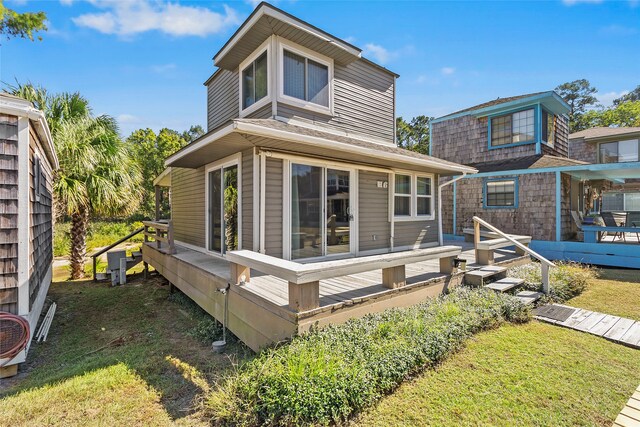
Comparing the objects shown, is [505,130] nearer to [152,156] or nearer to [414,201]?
[414,201]

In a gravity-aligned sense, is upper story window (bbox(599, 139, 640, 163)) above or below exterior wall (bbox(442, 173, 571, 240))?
above

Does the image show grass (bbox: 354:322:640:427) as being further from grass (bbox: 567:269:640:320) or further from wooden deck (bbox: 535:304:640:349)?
grass (bbox: 567:269:640:320)

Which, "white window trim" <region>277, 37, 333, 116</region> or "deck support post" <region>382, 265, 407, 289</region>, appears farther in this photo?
"white window trim" <region>277, 37, 333, 116</region>

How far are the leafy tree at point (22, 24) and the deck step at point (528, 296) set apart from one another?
16.8 meters

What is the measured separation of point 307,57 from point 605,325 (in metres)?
7.37

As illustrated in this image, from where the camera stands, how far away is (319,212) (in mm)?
6176

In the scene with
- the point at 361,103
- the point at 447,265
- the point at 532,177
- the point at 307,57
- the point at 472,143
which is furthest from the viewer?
the point at 472,143

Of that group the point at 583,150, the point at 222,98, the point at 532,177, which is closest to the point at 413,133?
the point at 583,150

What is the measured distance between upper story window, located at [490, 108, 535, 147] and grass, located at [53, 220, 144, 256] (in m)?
19.6

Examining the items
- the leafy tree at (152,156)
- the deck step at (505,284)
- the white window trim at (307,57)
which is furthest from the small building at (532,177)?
the leafy tree at (152,156)

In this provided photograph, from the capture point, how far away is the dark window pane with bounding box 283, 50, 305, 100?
6.34 m

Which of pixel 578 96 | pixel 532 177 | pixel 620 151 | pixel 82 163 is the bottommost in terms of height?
pixel 532 177

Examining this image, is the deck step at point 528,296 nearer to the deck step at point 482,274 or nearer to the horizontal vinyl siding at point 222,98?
the deck step at point 482,274

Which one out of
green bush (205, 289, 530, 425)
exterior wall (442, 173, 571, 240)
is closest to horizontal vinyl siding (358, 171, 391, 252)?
green bush (205, 289, 530, 425)
